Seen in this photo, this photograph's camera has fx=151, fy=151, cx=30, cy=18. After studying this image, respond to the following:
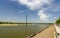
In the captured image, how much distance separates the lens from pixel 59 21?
35812mm

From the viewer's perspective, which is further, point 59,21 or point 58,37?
point 59,21

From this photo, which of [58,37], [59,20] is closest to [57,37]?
[58,37]

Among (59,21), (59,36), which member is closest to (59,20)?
(59,21)

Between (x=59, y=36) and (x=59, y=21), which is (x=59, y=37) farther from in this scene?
(x=59, y=21)

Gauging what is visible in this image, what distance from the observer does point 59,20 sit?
117ft

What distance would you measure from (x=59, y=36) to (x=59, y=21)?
27.4 meters

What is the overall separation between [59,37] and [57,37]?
0.23m

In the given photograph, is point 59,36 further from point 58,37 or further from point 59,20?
point 59,20

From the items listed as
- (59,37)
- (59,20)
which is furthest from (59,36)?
(59,20)

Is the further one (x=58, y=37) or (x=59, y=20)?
(x=59, y=20)

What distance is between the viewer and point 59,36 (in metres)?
8.91

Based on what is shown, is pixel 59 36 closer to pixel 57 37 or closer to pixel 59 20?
pixel 57 37

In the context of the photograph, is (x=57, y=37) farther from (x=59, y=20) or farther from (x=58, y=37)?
(x=59, y=20)

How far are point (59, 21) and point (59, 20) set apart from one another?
306 mm
